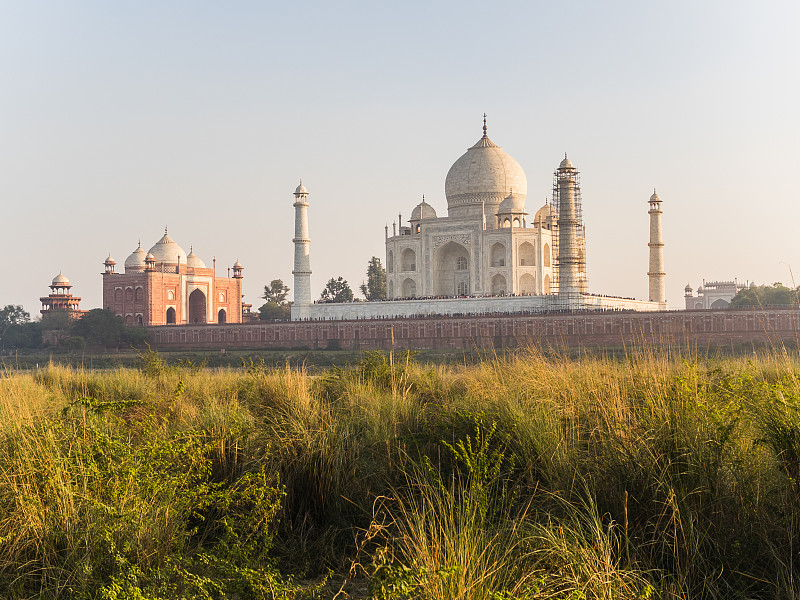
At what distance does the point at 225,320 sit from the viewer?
55.2m

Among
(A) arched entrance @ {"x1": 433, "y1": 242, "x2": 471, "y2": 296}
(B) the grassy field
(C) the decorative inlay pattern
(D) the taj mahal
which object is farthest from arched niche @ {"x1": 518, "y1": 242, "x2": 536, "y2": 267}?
(B) the grassy field

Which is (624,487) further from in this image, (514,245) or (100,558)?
(514,245)

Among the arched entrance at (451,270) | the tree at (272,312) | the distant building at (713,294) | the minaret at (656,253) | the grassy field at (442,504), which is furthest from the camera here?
the distant building at (713,294)

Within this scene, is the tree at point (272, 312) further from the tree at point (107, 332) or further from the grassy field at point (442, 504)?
the grassy field at point (442, 504)

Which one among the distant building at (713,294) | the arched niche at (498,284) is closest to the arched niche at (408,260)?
the arched niche at (498,284)

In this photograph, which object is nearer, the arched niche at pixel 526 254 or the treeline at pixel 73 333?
the treeline at pixel 73 333

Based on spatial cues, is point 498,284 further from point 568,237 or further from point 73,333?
point 73,333

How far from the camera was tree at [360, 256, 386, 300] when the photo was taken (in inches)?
2391

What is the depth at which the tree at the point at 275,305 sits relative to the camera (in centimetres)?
5816

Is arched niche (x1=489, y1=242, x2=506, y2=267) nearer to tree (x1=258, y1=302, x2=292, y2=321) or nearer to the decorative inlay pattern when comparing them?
the decorative inlay pattern

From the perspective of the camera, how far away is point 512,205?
45594 millimetres

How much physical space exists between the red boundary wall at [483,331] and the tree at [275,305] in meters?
→ 11.7

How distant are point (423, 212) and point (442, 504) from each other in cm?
4522

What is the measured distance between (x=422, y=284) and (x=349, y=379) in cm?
3801
